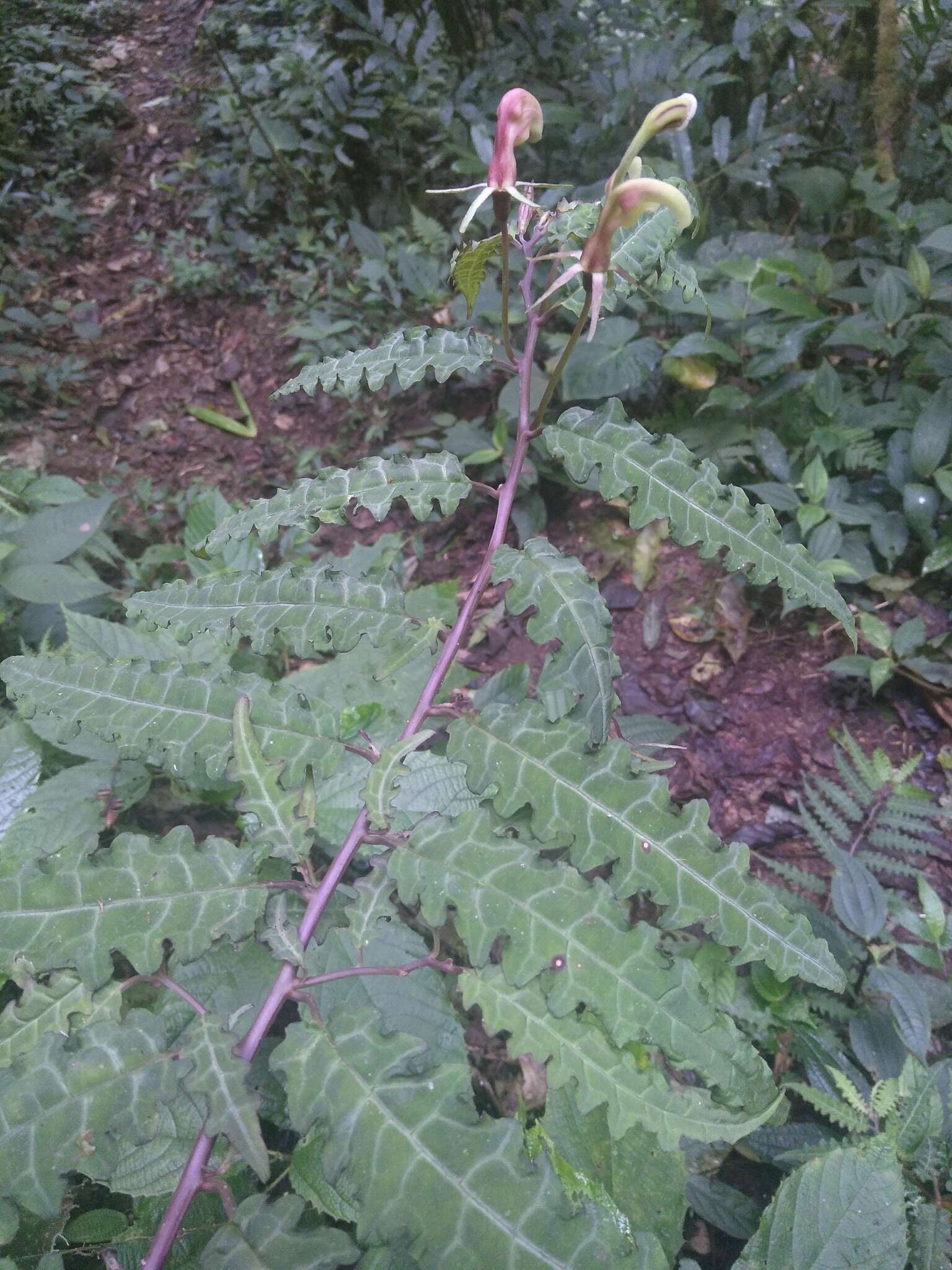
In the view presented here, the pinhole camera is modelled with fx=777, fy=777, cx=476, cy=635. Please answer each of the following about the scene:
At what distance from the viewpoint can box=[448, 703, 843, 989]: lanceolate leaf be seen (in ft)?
3.06

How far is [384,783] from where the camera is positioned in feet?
3.31

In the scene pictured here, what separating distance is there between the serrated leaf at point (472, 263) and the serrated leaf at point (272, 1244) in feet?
4.09

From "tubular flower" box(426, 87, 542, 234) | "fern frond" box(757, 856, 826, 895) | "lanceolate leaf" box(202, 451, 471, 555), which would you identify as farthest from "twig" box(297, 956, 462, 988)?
"fern frond" box(757, 856, 826, 895)

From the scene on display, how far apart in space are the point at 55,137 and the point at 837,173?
494cm

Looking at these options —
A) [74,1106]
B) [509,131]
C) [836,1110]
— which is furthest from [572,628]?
[836,1110]

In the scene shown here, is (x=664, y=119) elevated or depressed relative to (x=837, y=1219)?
elevated

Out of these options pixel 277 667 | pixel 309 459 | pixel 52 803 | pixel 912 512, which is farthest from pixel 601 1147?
pixel 309 459

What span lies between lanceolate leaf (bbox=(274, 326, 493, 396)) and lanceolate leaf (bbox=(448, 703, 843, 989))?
66cm

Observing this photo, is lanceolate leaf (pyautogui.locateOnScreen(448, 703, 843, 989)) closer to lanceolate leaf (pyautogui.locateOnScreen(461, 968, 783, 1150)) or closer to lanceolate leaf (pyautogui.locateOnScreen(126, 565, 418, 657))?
lanceolate leaf (pyautogui.locateOnScreen(461, 968, 783, 1150))

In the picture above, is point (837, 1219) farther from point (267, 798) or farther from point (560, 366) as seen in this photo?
point (560, 366)

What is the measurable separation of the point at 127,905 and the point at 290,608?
49 centimetres

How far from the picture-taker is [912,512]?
8.14 ft

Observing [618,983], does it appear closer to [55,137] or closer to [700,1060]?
[700,1060]

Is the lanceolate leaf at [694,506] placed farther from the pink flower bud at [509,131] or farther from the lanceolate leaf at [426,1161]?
the lanceolate leaf at [426,1161]
